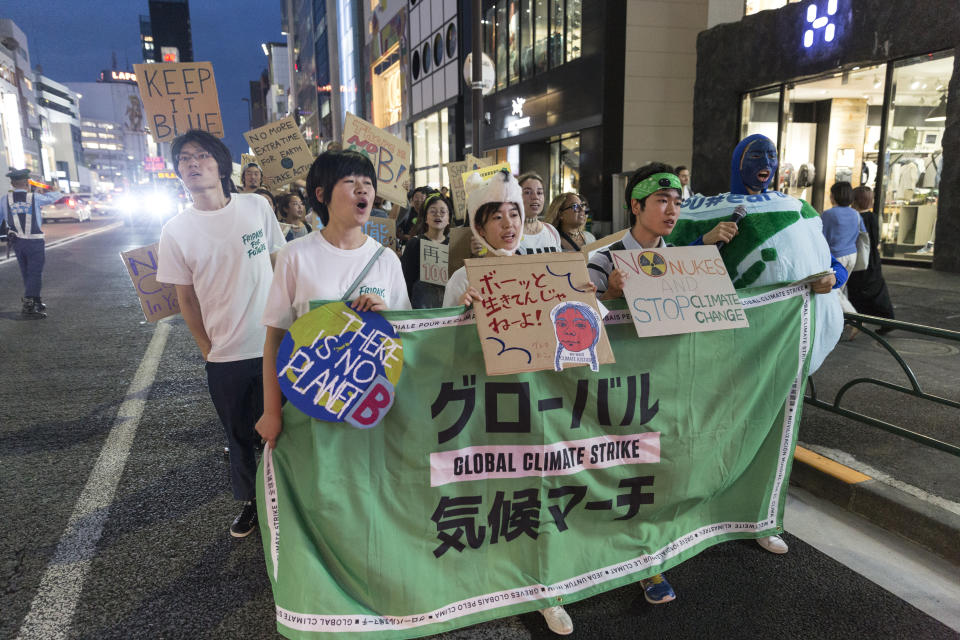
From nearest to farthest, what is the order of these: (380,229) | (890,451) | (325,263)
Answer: (325,263) < (890,451) < (380,229)

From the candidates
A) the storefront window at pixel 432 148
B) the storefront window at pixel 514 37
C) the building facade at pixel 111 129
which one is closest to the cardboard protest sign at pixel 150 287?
the storefront window at pixel 514 37

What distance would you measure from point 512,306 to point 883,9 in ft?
41.6

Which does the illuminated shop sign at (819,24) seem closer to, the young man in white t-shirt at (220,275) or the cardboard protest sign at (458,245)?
the cardboard protest sign at (458,245)

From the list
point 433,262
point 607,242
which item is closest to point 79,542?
point 433,262

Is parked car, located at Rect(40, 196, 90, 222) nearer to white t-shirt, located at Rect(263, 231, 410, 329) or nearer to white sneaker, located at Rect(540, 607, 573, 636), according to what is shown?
white t-shirt, located at Rect(263, 231, 410, 329)

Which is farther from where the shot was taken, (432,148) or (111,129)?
(111,129)

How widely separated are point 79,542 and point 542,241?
10.7 feet

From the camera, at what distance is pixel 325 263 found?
8.35 ft

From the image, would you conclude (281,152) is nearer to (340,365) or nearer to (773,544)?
(340,365)

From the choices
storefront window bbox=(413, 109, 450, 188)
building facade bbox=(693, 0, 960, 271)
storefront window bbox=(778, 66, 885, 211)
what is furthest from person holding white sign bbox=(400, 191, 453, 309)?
storefront window bbox=(413, 109, 450, 188)

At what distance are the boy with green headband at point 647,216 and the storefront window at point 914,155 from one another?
1092cm

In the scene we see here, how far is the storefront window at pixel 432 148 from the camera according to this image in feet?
98.1

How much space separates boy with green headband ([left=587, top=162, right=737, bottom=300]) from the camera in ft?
9.56

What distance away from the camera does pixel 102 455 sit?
4.53 m
